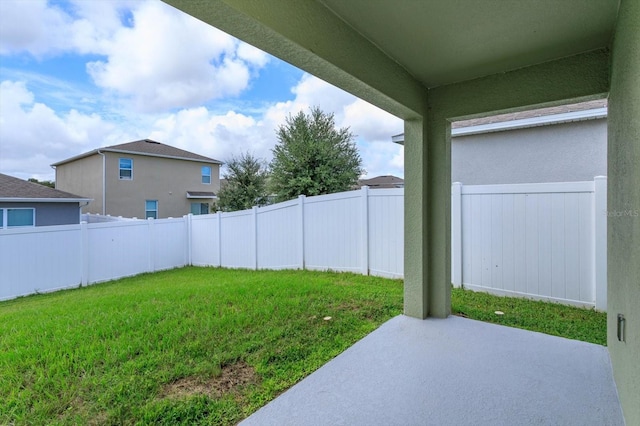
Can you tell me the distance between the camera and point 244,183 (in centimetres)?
1356

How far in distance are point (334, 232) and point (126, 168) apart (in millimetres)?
14798

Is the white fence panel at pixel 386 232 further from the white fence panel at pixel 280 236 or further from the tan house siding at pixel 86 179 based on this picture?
the tan house siding at pixel 86 179

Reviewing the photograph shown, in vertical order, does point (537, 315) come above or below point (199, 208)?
→ below

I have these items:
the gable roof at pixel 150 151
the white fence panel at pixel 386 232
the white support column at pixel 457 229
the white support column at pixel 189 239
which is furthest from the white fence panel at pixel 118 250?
the gable roof at pixel 150 151

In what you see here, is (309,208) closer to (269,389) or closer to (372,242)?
(372,242)

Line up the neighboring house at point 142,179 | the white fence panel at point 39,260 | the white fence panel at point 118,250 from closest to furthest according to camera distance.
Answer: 1. the white fence panel at point 39,260
2. the white fence panel at point 118,250
3. the neighboring house at point 142,179

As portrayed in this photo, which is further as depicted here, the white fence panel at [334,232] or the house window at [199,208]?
the house window at [199,208]

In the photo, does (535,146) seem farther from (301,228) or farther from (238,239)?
(238,239)

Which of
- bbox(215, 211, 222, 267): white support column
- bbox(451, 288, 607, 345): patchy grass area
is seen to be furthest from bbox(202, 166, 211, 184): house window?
bbox(451, 288, 607, 345): patchy grass area

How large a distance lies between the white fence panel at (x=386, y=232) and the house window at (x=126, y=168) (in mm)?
15444

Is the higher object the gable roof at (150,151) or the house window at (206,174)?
the gable roof at (150,151)

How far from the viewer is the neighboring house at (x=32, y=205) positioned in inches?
423

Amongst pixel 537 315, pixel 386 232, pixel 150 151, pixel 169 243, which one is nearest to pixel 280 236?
pixel 386 232

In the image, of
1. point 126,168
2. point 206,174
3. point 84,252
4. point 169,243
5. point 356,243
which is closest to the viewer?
point 356,243
